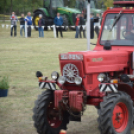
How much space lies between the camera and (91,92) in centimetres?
630

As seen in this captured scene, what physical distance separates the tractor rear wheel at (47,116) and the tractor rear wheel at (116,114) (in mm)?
971

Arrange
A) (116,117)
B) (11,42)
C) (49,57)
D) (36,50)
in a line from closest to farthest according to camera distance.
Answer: (116,117), (49,57), (36,50), (11,42)

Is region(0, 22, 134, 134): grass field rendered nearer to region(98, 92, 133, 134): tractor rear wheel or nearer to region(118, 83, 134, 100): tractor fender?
region(98, 92, 133, 134): tractor rear wheel

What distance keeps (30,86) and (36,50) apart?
9.56m

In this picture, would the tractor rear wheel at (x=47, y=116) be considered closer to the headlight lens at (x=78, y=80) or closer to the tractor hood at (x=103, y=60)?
the headlight lens at (x=78, y=80)

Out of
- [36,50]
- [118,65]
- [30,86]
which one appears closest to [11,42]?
[36,50]

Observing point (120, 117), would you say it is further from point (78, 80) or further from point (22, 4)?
point (22, 4)

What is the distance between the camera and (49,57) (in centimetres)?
1755

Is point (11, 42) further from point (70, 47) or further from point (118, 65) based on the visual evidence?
point (118, 65)

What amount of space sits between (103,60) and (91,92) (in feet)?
1.94

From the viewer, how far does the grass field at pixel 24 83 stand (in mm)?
7129

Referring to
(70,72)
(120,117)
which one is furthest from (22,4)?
(120,117)

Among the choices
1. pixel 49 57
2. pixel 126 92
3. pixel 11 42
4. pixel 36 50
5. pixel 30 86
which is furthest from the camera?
pixel 11 42

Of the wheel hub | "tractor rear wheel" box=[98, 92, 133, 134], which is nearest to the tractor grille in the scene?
"tractor rear wheel" box=[98, 92, 133, 134]
